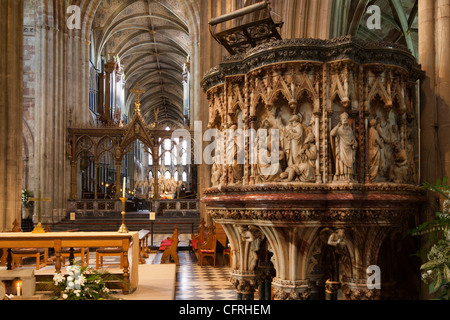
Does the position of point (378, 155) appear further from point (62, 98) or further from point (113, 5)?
point (113, 5)

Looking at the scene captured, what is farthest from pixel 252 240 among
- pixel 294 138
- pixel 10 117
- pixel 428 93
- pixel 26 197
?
pixel 26 197

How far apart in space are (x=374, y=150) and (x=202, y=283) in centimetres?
542

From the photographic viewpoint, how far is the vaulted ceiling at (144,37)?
27.7 metres

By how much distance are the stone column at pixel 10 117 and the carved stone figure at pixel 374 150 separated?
10620 mm

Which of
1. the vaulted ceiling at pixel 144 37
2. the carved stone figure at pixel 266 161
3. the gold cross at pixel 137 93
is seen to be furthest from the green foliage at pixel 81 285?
the vaulted ceiling at pixel 144 37

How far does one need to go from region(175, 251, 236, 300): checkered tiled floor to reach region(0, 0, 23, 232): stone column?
16.0ft

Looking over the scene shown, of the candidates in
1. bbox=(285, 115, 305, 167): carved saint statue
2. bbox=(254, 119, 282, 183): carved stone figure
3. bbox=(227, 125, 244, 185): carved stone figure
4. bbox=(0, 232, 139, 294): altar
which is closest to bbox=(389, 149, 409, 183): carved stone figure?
bbox=(285, 115, 305, 167): carved saint statue

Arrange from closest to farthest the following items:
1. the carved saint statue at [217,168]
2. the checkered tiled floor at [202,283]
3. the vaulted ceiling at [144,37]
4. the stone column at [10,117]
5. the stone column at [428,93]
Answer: the stone column at [428,93]
the carved saint statue at [217,168]
the checkered tiled floor at [202,283]
the stone column at [10,117]
the vaulted ceiling at [144,37]

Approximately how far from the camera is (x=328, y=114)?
4.12 m

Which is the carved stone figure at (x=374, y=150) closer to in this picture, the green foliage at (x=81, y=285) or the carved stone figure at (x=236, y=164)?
the carved stone figure at (x=236, y=164)

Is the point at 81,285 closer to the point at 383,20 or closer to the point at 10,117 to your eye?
the point at 10,117

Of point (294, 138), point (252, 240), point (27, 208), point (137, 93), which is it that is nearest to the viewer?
point (294, 138)
